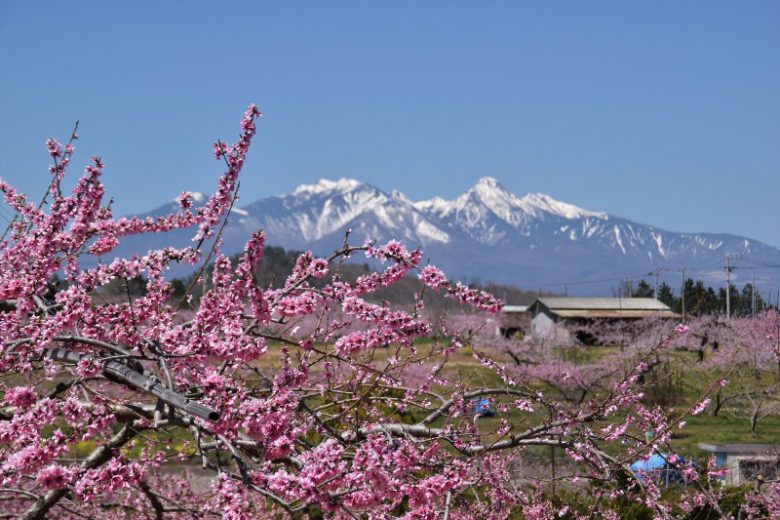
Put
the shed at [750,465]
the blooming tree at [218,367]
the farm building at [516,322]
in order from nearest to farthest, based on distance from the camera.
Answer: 1. the blooming tree at [218,367]
2. the shed at [750,465]
3. the farm building at [516,322]

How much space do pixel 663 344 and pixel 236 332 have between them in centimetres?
438

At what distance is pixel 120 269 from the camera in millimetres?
5426

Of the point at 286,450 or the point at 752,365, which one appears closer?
the point at 286,450

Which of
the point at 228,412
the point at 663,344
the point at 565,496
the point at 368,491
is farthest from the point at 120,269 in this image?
the point at 565,496

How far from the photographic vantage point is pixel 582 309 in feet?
245

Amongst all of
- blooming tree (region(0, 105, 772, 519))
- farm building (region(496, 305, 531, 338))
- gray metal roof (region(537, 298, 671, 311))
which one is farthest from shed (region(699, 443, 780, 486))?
gray metal roof (region(537, 298, 671, 311))

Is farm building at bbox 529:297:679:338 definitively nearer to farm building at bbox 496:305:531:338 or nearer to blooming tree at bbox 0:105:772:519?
farm building at bbox 496:305:531:338

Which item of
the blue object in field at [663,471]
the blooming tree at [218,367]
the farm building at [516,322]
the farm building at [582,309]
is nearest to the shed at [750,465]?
the blue object in field at [663,471]

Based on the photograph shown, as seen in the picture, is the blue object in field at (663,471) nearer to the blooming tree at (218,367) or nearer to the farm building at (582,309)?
the blooming tree at (218,367)

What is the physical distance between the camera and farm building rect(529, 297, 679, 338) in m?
70.4

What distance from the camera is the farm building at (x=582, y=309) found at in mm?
70438

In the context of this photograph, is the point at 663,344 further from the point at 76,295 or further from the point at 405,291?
the point at 405,291

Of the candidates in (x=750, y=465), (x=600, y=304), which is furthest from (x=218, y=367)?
(x=600, y=304)

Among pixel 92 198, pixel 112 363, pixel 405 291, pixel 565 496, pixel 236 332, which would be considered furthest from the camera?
pixel 405 291
